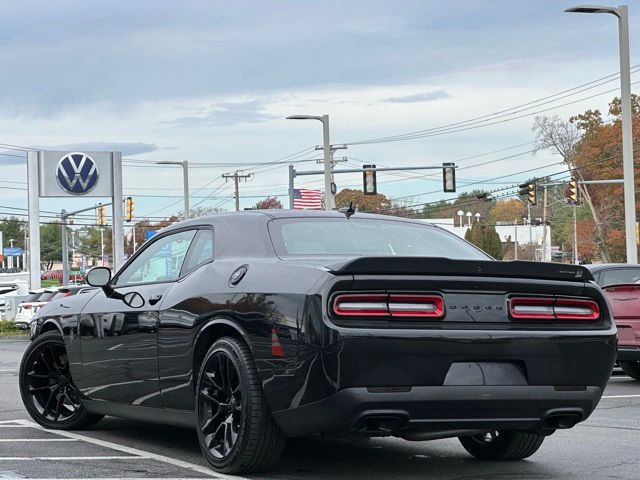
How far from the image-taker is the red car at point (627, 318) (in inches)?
563

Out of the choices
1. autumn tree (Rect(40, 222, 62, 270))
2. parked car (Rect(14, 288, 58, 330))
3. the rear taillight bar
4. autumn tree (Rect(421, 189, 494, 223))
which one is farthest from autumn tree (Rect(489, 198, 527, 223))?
the rear taillight bar

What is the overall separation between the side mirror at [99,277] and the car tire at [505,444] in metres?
2.75

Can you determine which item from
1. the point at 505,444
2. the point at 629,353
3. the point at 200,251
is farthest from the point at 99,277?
the point at 629,353

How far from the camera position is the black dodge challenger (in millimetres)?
6105

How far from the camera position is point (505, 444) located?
7.58 metres

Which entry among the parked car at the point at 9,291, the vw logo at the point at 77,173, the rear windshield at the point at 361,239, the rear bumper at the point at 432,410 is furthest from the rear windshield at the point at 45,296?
the rear bumper at the point at 432,410

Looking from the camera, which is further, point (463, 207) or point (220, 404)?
point (463, 207)

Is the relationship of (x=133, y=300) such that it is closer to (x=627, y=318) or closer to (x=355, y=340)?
(x=355, y=340)

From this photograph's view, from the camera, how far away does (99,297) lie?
337 inches

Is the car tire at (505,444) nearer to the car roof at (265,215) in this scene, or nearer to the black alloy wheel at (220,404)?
the car roof at (265,215)

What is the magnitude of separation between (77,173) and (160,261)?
117 feet

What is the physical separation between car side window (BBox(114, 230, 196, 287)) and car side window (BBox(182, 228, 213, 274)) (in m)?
0.07

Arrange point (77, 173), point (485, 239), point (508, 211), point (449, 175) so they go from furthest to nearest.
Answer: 1. point (508, 211)
2. point (485, 239)
3. point (449, 175)
4. point (77, 173)

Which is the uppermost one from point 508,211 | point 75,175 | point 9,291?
point 508,211
